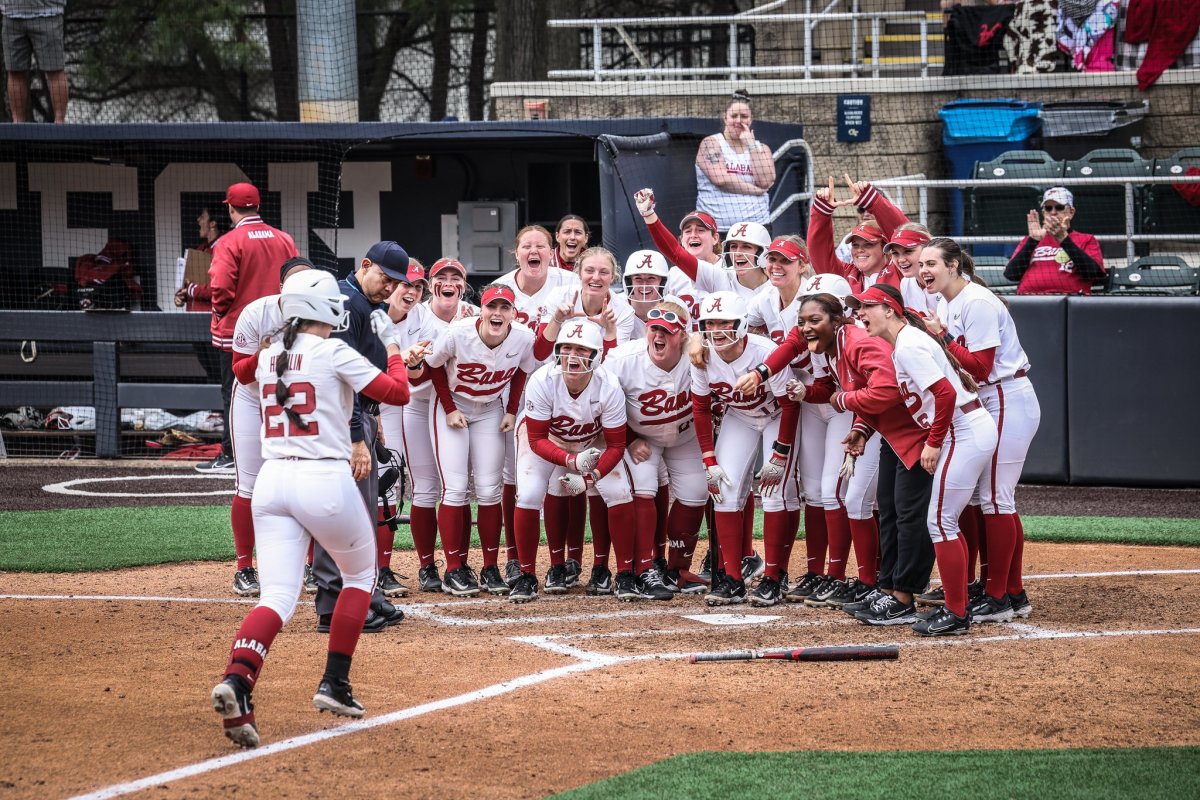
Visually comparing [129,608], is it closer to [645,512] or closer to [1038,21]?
[645,512]

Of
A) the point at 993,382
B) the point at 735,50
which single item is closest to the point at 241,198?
the point at 993,382

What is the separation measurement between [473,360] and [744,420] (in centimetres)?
157

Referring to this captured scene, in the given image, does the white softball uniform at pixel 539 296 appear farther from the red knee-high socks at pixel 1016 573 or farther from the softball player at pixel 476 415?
the red knee-high socks at pixel 1016 573

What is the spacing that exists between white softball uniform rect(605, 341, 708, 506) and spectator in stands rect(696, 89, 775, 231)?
15.7 feet

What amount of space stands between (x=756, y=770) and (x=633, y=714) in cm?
81

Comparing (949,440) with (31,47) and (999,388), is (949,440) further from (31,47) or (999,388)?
(31,47)

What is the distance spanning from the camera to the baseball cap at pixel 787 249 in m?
7.58

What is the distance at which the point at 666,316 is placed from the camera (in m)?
7.39

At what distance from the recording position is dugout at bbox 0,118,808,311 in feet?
48.3

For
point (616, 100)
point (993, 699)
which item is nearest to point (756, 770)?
point (993, 699)

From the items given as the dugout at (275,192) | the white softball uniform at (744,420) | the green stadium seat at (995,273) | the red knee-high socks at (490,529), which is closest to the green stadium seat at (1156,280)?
the green stadium seat at (995,273)

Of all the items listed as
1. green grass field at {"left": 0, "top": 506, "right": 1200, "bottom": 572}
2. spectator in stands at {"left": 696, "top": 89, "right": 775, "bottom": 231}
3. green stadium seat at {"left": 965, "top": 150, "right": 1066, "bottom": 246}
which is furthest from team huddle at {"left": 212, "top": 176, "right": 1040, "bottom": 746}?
green stadium seat at {"left": 965, "top": 150, "right": 1066, "bottom": 246}

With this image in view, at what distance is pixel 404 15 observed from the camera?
19969 mm

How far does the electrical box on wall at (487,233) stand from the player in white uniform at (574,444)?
7.13m
